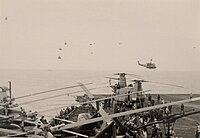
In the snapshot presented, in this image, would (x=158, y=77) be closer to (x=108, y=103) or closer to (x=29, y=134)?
(x=108, y=103)

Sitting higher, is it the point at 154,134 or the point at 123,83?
the point at 123,83

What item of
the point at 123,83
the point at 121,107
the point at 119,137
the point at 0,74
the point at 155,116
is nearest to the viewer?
the point at 119,137

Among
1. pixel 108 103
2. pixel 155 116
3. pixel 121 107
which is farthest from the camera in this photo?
pixel 108 103

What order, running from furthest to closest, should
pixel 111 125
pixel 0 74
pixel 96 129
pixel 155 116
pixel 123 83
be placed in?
pixel 0 74
pixel 123 83
pixel 155 116
pixel 96 129
pixel 111 125

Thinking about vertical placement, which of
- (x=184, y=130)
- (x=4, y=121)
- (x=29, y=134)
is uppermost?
(x=29, y=134)

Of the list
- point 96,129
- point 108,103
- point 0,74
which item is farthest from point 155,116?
point 0,74

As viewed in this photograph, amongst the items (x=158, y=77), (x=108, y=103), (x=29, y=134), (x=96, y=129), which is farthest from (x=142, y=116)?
(x=158, y=77)

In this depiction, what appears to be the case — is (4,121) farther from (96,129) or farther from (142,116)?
(142,116)

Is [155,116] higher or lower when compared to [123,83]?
lower

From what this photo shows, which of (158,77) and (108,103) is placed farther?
(158,77)
